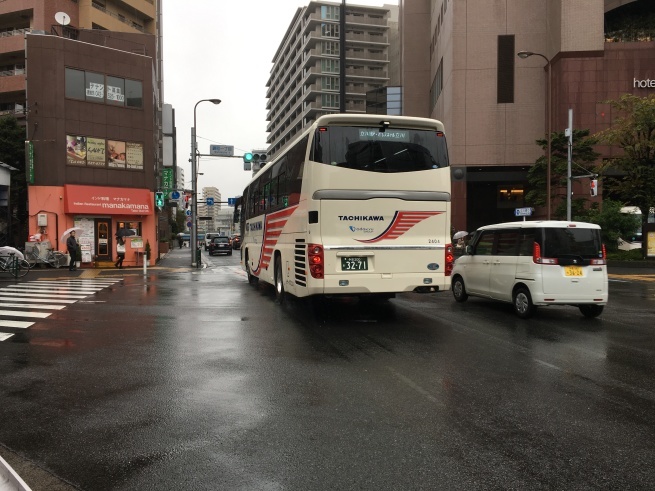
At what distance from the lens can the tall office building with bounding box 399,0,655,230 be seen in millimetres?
42781

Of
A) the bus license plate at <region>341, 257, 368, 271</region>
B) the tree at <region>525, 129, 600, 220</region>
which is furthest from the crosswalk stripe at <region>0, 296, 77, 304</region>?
the tree at <region>525, 129, 600, 220</region>

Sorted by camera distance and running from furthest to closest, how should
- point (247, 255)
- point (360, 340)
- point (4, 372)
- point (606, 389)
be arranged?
point (247, 255), point (360, 340), point (4, 372), point (606, 389)

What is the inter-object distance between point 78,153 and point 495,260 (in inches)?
979

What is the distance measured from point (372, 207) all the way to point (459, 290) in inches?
194

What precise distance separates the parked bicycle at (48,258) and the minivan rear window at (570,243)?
78.6 feet

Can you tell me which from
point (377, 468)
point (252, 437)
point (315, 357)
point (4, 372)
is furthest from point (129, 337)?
point (377, 468)

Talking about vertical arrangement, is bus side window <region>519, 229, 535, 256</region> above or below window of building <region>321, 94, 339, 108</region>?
below

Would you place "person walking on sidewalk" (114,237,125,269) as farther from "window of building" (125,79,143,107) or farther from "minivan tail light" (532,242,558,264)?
"minivan tail light" (532,242,558,264)

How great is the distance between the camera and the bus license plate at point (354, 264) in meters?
9.56

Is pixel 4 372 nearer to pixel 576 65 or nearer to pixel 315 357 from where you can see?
pixel 315 357

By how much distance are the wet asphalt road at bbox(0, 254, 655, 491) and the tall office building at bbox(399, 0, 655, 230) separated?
36.2 meters

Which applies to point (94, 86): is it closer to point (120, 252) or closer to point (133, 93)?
point (133, 93)

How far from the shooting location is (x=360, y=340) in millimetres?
8164

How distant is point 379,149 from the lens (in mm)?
9711
